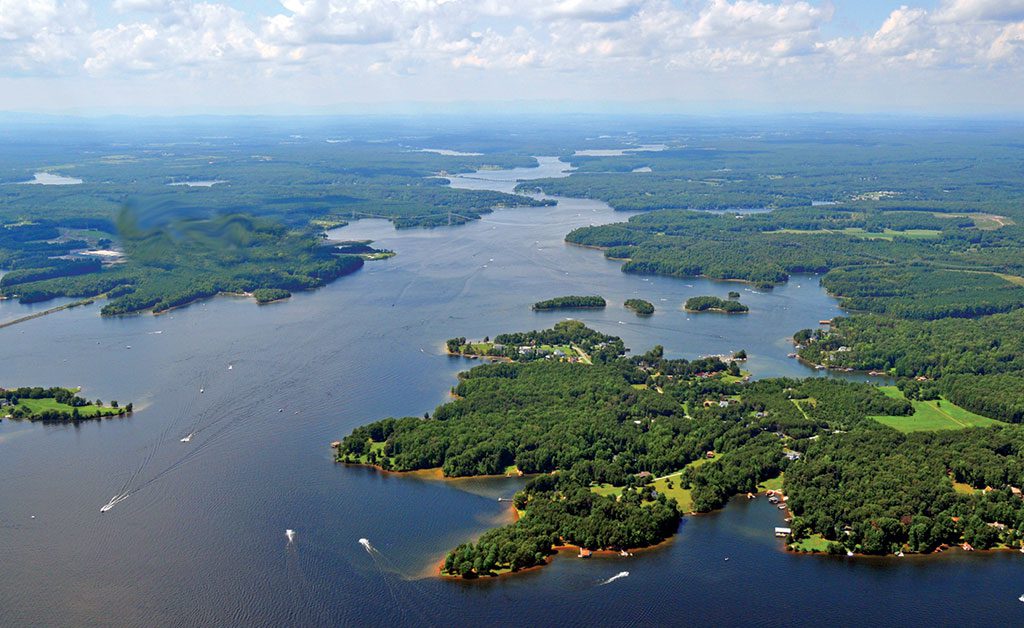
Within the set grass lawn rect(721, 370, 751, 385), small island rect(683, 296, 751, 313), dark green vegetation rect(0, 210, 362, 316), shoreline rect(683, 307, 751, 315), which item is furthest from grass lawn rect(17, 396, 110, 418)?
small island rect(683, 296, 751, 313)

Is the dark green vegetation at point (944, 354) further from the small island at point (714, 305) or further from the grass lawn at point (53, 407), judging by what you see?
the grass lawn at point (53, 407)

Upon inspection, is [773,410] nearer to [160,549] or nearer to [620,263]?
[160,549]

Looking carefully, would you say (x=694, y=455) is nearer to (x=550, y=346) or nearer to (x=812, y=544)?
(x=812, y=544)

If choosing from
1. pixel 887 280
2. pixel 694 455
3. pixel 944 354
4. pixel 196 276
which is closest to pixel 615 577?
pixel 694 455

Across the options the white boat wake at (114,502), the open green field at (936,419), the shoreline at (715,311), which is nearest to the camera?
the white boat wake at (114,502)

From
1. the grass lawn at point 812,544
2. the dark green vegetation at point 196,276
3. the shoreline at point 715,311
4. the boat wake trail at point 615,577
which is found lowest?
the boat wake trail at point 615,577

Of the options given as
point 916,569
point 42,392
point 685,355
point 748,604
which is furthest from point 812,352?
point 42,392

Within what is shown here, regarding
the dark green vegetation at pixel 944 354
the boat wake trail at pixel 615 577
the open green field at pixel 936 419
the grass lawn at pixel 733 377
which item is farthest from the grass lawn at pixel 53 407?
the dark green vegetation at pixel 944 354
